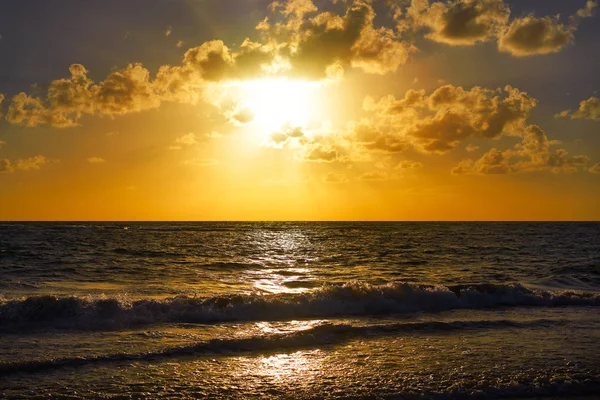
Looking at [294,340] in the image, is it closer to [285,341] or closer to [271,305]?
[285,341]

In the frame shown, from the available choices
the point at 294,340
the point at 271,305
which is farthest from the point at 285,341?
the point at 271,305

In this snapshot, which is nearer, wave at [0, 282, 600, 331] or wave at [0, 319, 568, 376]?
wave at [0, 319, 568, 376]

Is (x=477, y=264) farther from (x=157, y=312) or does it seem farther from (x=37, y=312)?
(x=37, y=312)

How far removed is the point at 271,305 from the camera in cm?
2000

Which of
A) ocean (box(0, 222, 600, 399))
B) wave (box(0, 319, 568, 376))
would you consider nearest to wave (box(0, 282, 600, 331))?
ocean (box(0, 222, 600, 399))

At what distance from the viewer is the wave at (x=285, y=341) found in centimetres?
1212

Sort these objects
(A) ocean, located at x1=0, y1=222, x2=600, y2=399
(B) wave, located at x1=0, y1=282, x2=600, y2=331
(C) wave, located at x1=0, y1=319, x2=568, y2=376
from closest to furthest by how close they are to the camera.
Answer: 1. (A) ocean, located at x1=0, y1=222, x2=600, y2=399
2. (C) wave, located at x1=0, y1=319, x2=568, y2=376
3. (B) wave, located at x1=0, y1=282, x2=600, y2=331

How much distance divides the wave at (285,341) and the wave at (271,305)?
321cm

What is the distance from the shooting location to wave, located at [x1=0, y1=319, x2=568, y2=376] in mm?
12125

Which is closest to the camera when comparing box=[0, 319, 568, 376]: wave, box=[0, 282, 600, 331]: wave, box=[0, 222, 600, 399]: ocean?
box=[0, 222, 600, 399]: ocean

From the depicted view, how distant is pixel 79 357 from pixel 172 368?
2.77 m

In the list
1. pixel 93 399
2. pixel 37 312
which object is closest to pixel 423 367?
pixel 93 399

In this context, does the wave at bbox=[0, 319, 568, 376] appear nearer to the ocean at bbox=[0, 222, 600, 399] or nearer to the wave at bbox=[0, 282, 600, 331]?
the ocean at bbox=[0, 222, 600, 399]

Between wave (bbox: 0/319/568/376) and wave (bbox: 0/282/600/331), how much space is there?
3.21m
